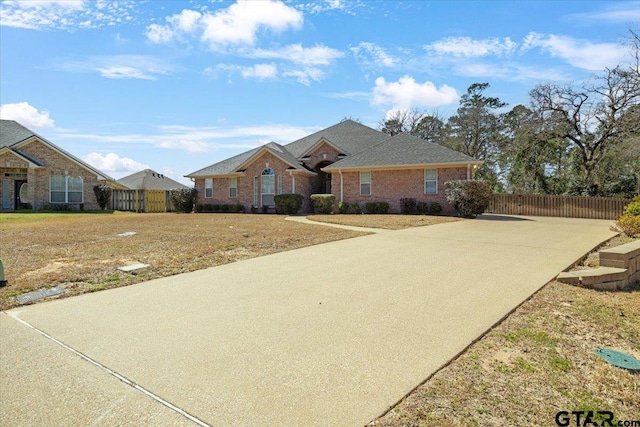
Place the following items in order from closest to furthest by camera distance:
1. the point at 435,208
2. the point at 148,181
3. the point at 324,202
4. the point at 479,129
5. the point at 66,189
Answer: the point at 435,208
the point at 324,202
the point at 66,189
the point at 479,129
the point at 148,181

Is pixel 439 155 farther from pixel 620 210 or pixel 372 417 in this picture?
pixel 372 417

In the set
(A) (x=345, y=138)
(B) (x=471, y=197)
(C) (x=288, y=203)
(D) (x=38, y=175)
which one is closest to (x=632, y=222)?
(B) (x=471, y=197)

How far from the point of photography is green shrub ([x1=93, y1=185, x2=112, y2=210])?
28312 millimetres

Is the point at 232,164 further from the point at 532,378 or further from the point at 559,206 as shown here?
the point at 532,378

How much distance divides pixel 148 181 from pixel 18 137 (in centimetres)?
1672

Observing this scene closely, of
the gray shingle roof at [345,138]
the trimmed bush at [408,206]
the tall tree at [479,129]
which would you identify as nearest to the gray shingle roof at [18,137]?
the gray shingle roof at [345,138]

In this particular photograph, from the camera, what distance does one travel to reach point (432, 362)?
127 inches

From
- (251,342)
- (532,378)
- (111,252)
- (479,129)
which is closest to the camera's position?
(532,378)

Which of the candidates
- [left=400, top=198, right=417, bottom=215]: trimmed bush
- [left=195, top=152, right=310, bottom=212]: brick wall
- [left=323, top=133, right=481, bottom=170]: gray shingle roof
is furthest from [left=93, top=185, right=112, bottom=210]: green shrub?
[left=400, top=198, right=417, bottom=215]: trimmed bush

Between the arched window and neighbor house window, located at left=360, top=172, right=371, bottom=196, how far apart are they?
585 centimetres

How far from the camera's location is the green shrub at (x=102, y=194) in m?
28.3

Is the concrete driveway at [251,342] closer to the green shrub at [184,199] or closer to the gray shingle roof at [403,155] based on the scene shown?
the gray shingle roof at [403,155]

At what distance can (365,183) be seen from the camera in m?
22.9

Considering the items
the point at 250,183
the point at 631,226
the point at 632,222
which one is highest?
the point at 250,183
